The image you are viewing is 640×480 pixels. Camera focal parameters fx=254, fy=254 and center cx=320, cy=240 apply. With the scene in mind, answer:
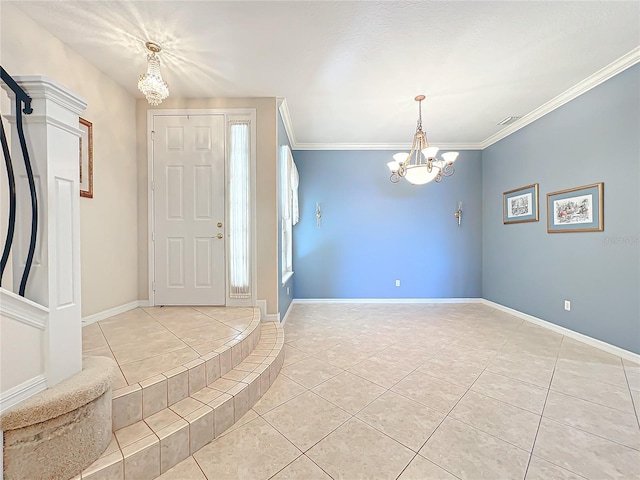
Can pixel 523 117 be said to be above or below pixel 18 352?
above

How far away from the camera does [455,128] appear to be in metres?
3.85

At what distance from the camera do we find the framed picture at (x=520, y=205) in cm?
344

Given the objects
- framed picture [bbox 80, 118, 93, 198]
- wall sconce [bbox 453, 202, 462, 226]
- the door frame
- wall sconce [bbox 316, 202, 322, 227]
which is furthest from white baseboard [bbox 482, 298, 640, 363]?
framed picture [bbox 80, 118, 93, 198]

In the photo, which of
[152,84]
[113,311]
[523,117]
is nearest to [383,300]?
[523,117]

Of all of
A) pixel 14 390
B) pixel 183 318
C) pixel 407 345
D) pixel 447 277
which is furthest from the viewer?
pixel 447 277

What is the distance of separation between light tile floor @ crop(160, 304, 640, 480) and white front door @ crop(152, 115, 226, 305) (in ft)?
4.09

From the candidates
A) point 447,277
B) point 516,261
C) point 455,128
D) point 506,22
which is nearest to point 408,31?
point 506,22

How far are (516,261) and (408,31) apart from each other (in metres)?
3.47

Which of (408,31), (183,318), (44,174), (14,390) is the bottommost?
(183,318)

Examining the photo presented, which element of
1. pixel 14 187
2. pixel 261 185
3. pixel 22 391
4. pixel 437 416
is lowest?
pixel 437 416

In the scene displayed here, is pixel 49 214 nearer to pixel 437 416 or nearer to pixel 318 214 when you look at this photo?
pixel 437 416

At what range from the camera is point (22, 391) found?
0.99 m

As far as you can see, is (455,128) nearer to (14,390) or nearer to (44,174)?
(44,174)

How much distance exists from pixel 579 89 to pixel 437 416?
11.9 ft
